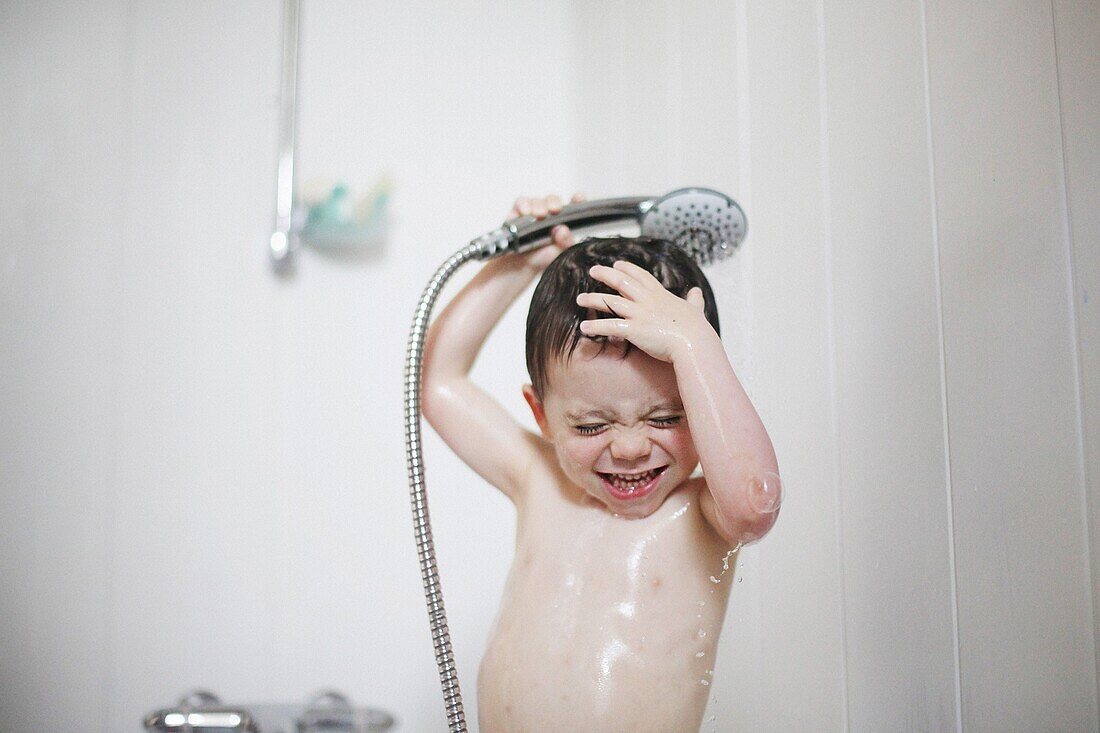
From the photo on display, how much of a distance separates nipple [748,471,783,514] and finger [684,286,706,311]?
12cm

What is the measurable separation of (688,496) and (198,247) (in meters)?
0.90

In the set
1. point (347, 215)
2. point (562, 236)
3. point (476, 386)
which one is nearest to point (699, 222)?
point (562, 236)

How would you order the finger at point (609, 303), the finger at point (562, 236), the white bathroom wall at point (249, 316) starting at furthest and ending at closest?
the white bathroom wall at point (249, 316) → the finger at point (562, 236) → the finger at point (609, 303)

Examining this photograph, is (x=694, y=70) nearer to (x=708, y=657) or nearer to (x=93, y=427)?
(x=708, y=657)

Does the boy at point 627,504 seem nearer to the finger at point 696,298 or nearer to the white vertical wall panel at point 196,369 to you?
the finger at point 696,298

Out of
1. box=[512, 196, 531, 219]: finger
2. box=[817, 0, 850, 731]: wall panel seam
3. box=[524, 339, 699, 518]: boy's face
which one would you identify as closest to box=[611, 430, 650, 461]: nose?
box=[524, 339, 699, 518]: boy's face

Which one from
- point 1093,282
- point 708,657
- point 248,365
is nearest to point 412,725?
point 248,365

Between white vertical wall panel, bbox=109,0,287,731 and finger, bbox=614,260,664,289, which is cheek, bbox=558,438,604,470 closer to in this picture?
finger, bbox=614,260,664,289

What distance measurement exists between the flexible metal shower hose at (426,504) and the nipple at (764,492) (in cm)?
23

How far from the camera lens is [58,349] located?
1.21m

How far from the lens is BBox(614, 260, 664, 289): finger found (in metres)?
0.57

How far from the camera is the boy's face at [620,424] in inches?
22.0

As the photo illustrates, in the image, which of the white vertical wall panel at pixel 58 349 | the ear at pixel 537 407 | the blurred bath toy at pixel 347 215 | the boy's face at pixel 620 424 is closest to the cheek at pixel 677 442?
the boy's face at pixel 620 424

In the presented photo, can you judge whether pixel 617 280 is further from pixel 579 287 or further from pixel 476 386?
pixel 476 386
